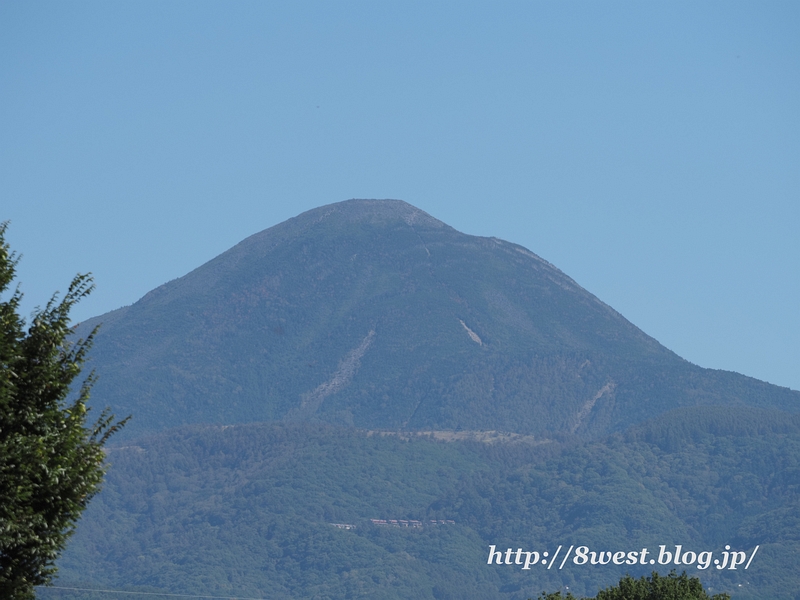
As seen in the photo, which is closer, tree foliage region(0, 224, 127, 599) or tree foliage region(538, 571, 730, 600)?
tree foliage region(0, 224, 127, 599)

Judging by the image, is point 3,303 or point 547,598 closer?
point 3,303

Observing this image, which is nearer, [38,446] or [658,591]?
[38,446]

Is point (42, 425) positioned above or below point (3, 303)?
below

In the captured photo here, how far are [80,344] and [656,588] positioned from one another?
157 feet

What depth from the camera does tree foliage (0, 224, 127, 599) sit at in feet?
84.7

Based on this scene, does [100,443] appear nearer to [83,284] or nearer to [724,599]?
[83,284]

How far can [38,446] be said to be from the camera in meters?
26.0

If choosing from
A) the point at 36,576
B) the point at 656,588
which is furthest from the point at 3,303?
the point at 656,588

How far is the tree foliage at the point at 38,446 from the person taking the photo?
2581 cm

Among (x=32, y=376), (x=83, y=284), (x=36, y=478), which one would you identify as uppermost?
(x=83, y=284)

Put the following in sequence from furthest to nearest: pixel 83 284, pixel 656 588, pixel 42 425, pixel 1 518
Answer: pixel 656 588 < pixel 83 284 < pixel 42 425 < pixel 1 518

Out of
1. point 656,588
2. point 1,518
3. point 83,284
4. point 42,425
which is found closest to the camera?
point 1,518

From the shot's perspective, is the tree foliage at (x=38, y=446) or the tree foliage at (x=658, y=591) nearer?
the tree foliage at (x=38, y=446)

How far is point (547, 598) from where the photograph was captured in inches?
2872
